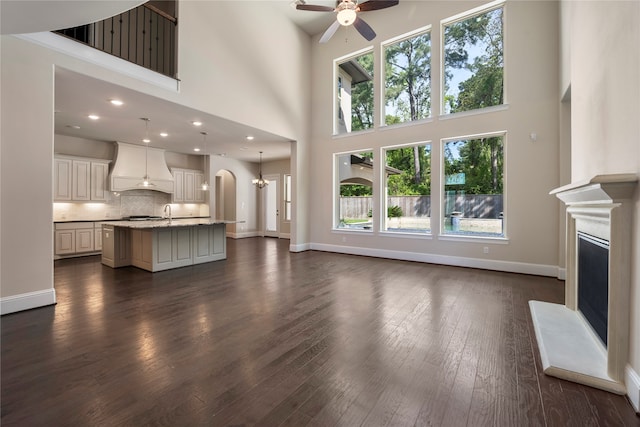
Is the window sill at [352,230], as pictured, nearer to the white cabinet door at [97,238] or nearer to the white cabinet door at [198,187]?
the white cabinet door at [198,187]

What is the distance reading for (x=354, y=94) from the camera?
23.9 ft

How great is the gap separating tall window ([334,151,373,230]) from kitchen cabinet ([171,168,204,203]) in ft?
16.3

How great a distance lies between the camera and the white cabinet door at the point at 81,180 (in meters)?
6.66

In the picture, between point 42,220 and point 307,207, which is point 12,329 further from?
point 307,207

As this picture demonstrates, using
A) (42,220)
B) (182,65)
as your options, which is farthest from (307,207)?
(42,220)

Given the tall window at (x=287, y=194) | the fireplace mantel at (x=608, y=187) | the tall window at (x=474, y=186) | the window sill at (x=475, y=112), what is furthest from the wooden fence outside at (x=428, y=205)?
the tall window at (x=287, y=194)

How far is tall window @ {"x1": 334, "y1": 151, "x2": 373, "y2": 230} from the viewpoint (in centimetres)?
686

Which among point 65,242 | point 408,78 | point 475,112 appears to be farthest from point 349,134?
point 65,242

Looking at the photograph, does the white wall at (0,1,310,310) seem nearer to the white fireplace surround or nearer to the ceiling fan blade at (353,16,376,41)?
Answer: the ceiling fan blade at (353,16,376,41)

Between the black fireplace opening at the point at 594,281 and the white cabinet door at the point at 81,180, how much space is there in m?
9.27

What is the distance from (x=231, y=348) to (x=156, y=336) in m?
0.78

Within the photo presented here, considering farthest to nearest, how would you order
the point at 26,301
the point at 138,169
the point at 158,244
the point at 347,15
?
the point at 138,169 < the point at 158,244 < the point at 347,15 < the point at 26,301

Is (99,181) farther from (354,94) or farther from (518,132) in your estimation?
(518,132)

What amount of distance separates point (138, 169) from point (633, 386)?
940 cm
